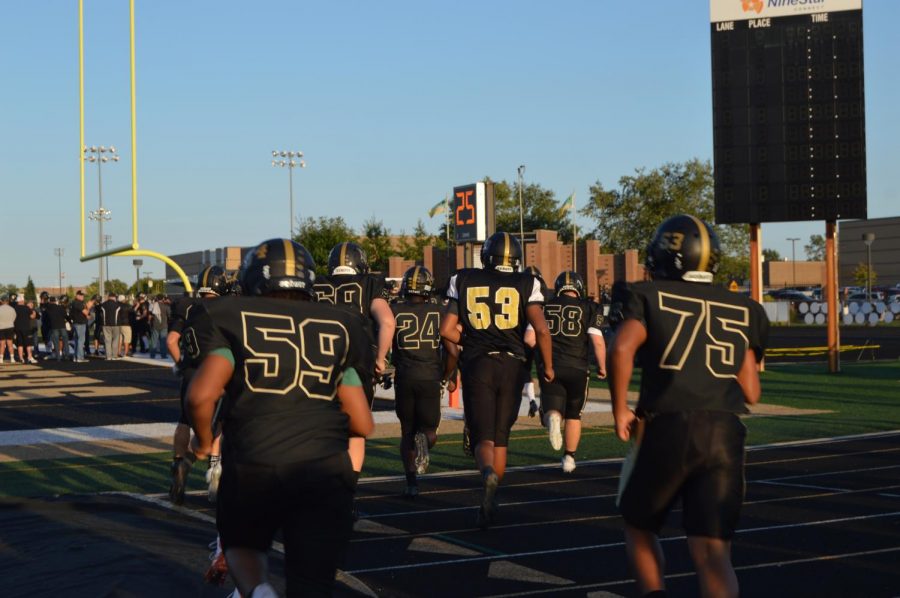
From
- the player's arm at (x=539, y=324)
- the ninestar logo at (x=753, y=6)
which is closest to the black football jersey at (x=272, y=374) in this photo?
the player's arm at (x=539, y=324)

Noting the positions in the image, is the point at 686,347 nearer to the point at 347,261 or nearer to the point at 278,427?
the point at 278,427

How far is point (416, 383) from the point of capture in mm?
9789

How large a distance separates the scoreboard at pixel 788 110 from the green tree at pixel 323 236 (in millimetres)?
44106

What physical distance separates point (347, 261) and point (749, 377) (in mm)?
4846

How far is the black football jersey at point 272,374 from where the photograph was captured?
13.8 ft

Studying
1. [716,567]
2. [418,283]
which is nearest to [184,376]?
[418,283]

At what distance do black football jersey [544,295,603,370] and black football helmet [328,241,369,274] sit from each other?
9.05 ft

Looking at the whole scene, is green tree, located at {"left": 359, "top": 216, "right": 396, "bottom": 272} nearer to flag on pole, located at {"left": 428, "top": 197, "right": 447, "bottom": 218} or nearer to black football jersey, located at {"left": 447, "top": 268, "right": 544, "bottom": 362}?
flag on pole, located at {"left": 428, "top": 197, "right": 447, "bottom": 218}

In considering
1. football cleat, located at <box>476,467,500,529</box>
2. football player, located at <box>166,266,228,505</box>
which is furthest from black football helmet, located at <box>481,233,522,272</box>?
football player, located at <box>166,266,228,505</box>

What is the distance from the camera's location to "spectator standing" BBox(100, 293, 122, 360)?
32.4m

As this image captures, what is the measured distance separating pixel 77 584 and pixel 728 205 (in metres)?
18.9

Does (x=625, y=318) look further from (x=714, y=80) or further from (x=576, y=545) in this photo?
(x=714, y=80)

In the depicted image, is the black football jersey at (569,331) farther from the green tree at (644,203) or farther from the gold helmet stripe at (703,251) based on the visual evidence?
the green tree at (644,203)

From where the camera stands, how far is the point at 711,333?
4.82 meters
